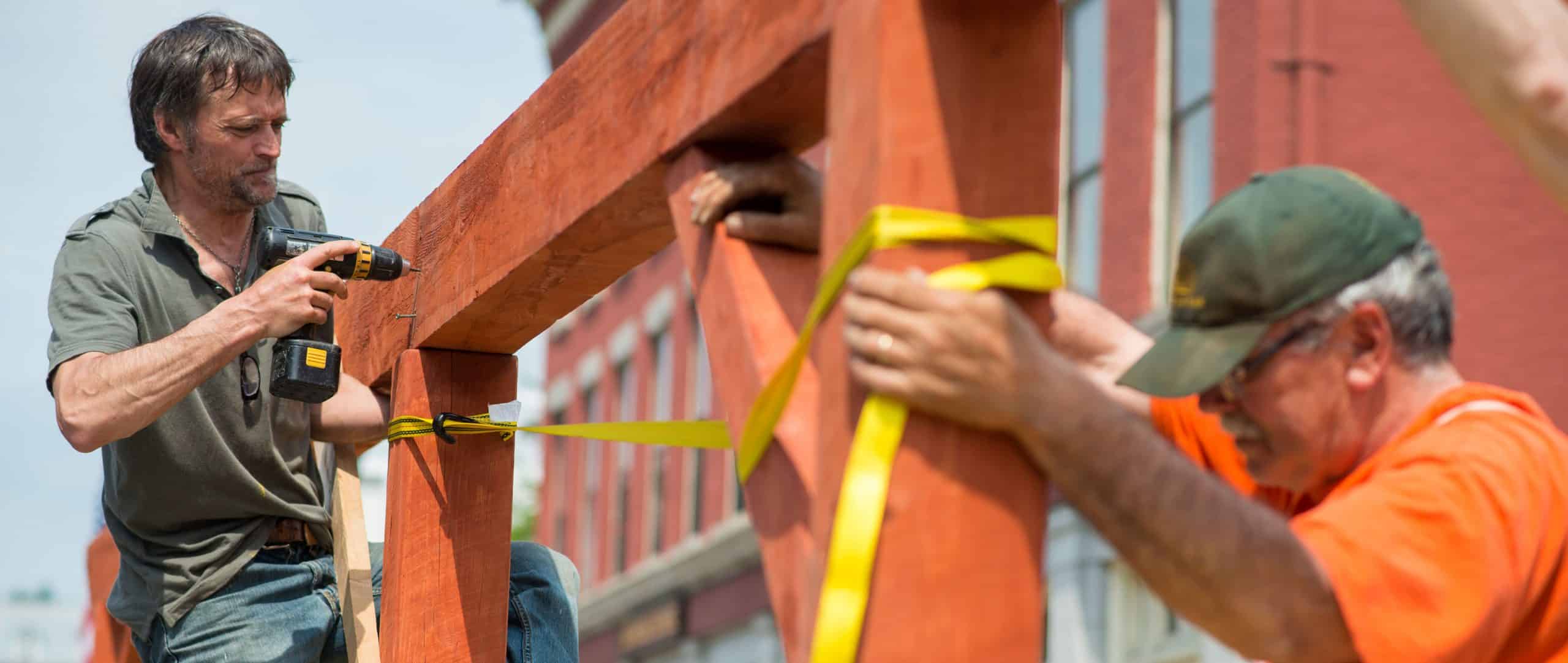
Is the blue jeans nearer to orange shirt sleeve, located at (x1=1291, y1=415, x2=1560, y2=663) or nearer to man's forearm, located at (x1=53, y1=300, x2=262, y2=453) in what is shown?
man's forearm, located at (x1=53, y1=300, x2=262, y2=453)

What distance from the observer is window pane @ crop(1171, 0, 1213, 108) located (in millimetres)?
12297

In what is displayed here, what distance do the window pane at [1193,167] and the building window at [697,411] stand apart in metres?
8.71

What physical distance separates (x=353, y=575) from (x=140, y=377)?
25.2 inches

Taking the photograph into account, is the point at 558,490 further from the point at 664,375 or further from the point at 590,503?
the point at 664,375

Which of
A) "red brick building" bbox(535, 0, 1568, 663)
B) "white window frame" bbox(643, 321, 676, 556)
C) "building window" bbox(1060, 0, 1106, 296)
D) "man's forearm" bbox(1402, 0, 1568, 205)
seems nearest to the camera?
"man's forearm" bbox(1402, 0, 1568, 205)

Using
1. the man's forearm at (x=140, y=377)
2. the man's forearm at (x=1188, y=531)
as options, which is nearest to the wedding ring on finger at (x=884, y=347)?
the man's forearm at (x=1188, y=531)

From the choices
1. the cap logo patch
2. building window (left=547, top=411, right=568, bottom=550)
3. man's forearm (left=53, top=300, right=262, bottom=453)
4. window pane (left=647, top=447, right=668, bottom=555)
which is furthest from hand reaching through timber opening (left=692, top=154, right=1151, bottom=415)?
building window (left=547, top=411, right=568, bottom=550)

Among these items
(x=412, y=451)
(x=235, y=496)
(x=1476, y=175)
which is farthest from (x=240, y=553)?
(x=1476, y=175)

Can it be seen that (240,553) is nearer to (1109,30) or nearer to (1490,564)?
(1490,564)

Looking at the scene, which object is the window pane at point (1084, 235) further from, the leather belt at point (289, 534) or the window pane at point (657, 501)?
the leather belt at point (289, 534)

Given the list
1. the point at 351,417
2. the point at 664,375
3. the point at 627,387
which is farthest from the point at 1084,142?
the point at 627,387

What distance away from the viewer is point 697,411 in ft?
68.3

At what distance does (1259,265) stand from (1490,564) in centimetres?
42

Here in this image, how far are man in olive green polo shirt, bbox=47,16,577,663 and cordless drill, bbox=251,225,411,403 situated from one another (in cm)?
5
